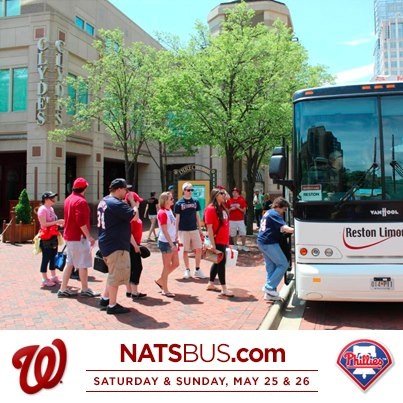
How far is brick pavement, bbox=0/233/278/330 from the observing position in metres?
5.89

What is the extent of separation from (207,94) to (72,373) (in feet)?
38.6

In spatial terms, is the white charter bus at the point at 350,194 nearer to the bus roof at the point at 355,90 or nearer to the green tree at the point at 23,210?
the bus roof at the point at 355,90

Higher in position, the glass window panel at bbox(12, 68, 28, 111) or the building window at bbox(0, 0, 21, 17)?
the building window at bbox(0, 0, 21, 17)

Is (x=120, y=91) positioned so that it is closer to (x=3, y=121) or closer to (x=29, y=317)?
(x=3, y=121)

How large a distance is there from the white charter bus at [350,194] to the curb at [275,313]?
1.61ft

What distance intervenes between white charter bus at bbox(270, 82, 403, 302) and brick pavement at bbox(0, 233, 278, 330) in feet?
3.67

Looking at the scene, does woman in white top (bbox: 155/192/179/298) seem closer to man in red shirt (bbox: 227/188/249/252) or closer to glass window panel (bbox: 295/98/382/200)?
glass window panel (bbox: 295/98/382/200)

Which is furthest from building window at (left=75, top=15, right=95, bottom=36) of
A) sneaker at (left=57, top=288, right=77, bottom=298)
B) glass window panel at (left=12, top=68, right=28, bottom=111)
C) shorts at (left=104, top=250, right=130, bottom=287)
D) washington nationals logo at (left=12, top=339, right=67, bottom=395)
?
washington nationals logo at (left=12, top=339, right=67, bottom=395)

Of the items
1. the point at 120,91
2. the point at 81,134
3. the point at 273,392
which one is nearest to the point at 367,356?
the point at 273,392

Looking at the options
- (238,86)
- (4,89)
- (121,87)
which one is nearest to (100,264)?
(238,86)

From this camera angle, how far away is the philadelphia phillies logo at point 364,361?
3.57 metres

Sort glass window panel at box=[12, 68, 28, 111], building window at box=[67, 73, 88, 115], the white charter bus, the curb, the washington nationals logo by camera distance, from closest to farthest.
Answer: the washington nationals logo < the curb < the white charter bus < building window at box=[67, 73, 88, 115] < glass window panel at box=[12, 68, 28, 111]

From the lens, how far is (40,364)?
3.54 m

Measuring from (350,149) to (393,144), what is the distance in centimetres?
56
